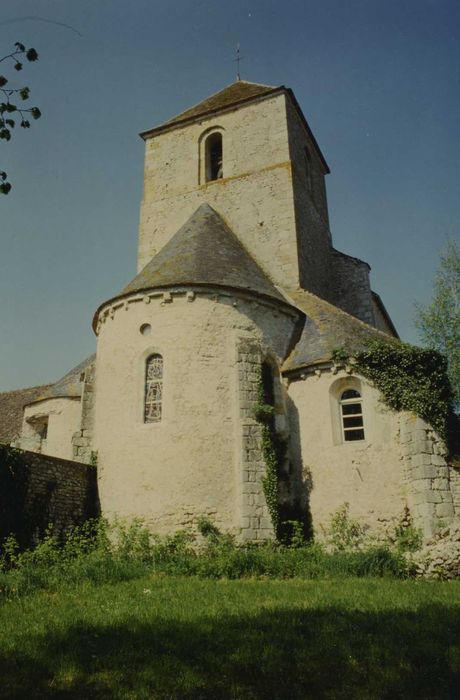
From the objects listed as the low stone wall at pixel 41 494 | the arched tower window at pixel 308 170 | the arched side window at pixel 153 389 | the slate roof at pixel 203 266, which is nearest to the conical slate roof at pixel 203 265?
the slate roof at pixel 203 266

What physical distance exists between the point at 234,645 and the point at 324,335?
34.3 ft

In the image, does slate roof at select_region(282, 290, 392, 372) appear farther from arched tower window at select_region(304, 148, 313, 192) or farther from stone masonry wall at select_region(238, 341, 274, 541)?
arched tower window at select_region(304, 148, 313, 192)

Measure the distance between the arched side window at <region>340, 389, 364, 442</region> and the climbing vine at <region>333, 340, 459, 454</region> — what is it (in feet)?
2.31

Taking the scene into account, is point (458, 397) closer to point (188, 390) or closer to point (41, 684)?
point (188, 390)

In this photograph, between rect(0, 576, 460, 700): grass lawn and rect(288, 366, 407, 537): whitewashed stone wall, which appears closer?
rect(0, 576, 460, 700): grass lawn

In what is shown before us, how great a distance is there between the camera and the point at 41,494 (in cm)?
1343

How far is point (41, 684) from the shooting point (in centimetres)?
535

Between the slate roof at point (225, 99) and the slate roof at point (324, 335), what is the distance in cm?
1026

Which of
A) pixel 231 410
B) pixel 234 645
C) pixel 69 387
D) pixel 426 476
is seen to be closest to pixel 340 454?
pixel 426 476

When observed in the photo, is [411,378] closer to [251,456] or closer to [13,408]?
[251,456]

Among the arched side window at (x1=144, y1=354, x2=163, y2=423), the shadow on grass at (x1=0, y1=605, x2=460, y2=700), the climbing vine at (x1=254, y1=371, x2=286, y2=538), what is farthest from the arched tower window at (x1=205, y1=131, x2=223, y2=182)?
the shadow on grass at (x1=0, y1=605, x2=460, y2=700)

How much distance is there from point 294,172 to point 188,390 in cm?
1082

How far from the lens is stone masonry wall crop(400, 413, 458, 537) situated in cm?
1264

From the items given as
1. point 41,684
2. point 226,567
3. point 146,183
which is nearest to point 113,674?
point 41,684
